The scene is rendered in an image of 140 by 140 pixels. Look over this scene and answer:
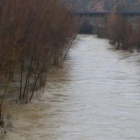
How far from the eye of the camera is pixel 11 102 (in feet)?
42.1

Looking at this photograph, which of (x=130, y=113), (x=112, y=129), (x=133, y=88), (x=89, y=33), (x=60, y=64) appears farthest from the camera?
(x=89, y=33)

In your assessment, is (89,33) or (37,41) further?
(89,33)

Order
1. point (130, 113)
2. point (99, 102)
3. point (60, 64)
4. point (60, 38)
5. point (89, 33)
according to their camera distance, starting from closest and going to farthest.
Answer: point (130, 113) < point (99, 102) < point (60, 38) < point (60, 64) < point (89, 33)

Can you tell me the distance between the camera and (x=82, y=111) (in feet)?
39.6

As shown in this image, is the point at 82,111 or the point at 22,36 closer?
the point at 22,36

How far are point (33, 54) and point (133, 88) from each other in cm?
510

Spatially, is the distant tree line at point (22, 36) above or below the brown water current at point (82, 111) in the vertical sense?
above

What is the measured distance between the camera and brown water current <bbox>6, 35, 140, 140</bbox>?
970cm

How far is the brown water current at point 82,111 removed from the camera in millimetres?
9703

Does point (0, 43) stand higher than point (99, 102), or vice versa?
point (0, 43)

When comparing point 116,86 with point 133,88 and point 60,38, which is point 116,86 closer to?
point 133,88

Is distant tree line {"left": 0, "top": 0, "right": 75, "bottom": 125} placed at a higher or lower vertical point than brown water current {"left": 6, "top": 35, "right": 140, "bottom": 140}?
higher

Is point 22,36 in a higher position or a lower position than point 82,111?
higher

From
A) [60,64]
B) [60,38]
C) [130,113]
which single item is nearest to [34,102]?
[130,113]
